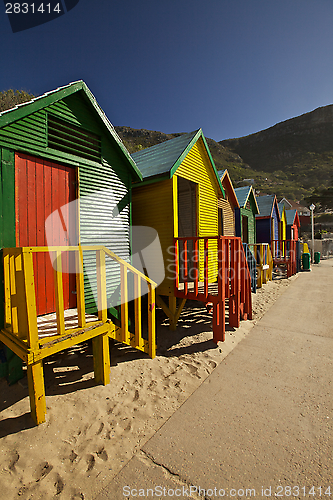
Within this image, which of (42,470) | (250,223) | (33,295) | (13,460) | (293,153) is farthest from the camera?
(293,153)

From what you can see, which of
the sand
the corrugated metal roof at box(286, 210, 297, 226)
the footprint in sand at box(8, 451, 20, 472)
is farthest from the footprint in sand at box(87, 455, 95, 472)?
the corrugated metal roof at box(286, 210, 297, 226)

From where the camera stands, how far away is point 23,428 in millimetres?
2955

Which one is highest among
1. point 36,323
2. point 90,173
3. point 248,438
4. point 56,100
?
point 56,100

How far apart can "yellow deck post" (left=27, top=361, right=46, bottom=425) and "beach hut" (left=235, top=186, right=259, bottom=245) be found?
42.4ft

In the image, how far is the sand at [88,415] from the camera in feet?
7.77

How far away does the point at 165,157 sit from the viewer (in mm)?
7562

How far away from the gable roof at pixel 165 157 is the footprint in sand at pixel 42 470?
19.8ft

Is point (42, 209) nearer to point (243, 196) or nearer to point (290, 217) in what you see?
point (243, 196)

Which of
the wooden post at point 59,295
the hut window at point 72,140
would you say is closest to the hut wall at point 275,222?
the hut window at point 72,140

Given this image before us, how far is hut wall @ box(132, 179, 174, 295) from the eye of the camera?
6.85 metres

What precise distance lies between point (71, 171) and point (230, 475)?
18.0 feet

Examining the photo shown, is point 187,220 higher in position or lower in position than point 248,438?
higher

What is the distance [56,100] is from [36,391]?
504 cm

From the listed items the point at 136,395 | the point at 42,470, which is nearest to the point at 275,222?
the point at 136,395
